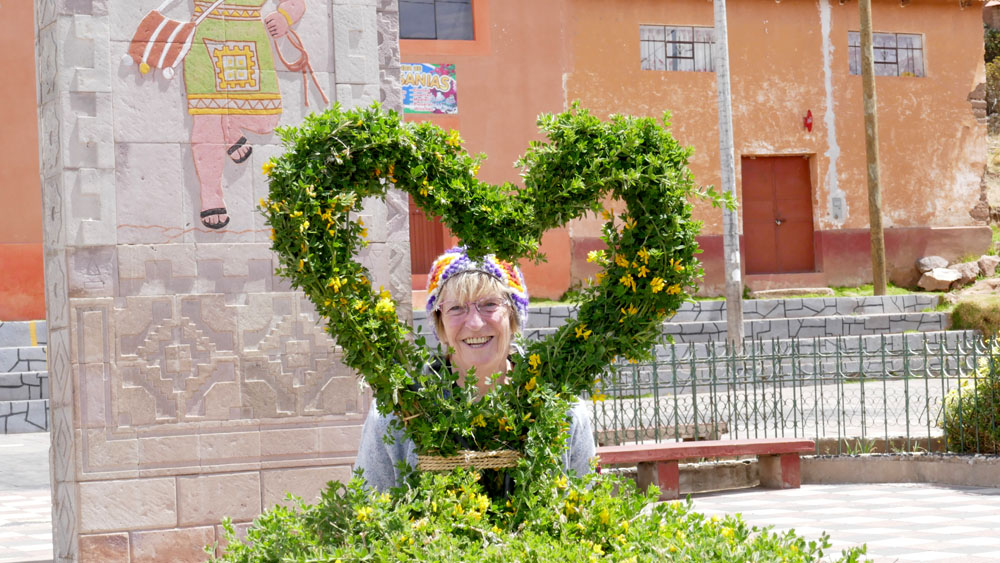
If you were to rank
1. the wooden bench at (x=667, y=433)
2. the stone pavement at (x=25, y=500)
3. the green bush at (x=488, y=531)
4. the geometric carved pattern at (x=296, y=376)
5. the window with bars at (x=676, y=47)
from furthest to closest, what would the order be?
the window with bars at (x=676, y=47) → the wooden bench at (x=667, y=433) → the stone pavement at (x=25, y=500) → the geometric carved pattern at (x=296, y=376) → the green bush at (x=488, y=531)

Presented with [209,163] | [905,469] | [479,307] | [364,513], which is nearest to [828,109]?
[905,469]

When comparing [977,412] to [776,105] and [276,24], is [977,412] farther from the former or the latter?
[776,105]

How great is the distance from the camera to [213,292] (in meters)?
5.66

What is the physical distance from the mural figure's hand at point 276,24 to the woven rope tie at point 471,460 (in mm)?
3189

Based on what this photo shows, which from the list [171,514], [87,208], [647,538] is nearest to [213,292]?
[87,208]

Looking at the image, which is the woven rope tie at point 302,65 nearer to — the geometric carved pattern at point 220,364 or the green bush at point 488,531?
the geometric carved pattern at point 220,364

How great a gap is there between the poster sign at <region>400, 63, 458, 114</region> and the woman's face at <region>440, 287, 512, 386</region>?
15.4 m

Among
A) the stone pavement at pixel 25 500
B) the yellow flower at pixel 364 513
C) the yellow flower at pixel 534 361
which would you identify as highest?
the yellow flower at pixel 534 361

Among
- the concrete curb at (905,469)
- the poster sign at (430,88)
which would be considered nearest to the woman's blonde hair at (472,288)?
the concrete curb at (905,469)

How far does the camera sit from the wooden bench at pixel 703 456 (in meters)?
9.10

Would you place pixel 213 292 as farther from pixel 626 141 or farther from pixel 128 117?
pixel 626 141

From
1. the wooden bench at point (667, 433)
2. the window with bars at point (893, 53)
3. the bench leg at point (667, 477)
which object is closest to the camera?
the bench leg at point (667, 477)

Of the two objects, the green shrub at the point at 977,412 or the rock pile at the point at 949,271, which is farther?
the rock pile at the point at 949,271

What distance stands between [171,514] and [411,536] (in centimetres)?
306
